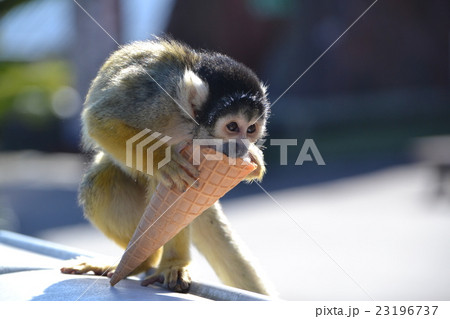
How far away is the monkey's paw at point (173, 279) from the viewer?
239 centimetres

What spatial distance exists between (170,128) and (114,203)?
408mm

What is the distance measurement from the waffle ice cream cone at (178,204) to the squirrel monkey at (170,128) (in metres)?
0.08

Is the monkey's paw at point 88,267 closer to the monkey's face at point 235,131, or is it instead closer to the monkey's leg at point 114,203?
the monkey's leg at point 114,203

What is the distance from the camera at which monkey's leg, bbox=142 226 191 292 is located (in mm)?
2404

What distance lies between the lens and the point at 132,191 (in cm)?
276

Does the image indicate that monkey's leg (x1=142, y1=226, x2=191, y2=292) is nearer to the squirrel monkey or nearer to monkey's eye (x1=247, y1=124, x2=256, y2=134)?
the squirrel monkey

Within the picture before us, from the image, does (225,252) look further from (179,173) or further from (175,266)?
(179,173)

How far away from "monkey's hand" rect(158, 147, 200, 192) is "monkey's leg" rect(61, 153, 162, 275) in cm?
38

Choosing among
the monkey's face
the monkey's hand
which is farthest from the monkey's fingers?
the monkey's face

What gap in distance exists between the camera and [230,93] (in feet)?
8.29

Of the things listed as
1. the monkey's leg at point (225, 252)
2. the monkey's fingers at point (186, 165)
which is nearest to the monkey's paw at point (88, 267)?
the monkey's leg at point (225, 252)

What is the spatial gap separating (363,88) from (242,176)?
37.3 feet
